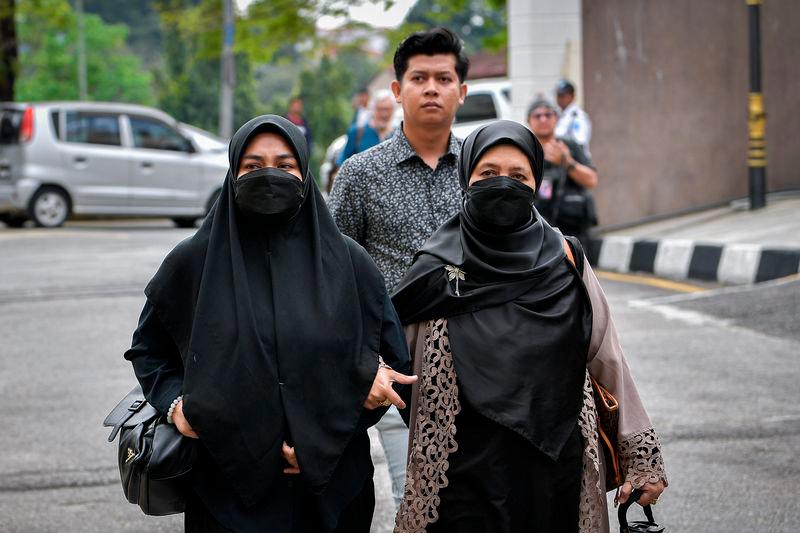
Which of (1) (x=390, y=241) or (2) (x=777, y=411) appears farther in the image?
(2) (x=777, y=411)

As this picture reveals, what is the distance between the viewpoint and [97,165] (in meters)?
18.5

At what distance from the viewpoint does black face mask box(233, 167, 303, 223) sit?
3.13 meters

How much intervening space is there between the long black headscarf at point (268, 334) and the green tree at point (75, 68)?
6049cm

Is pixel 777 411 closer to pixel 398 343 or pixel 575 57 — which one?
pixel 398 343

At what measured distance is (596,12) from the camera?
48.6 ft

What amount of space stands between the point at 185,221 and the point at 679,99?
789 cm

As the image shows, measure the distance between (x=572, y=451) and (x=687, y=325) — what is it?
19.8 ft

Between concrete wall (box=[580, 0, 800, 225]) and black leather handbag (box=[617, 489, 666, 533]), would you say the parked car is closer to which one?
concrete wall (box=[580, 0, 800, 225])

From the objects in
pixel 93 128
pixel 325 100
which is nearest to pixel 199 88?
pixel 325 100

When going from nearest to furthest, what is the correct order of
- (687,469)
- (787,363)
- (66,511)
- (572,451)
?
1. (572,451)
2. (66,511)
3. (687,469)
4. (787,363)

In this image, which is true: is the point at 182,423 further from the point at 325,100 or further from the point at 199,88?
the point at 325,100

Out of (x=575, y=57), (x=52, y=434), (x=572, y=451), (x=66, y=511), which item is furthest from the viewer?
(x=575, y=57)

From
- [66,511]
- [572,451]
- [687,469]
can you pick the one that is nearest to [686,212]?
[687,469]

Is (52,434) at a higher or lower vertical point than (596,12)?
lower
